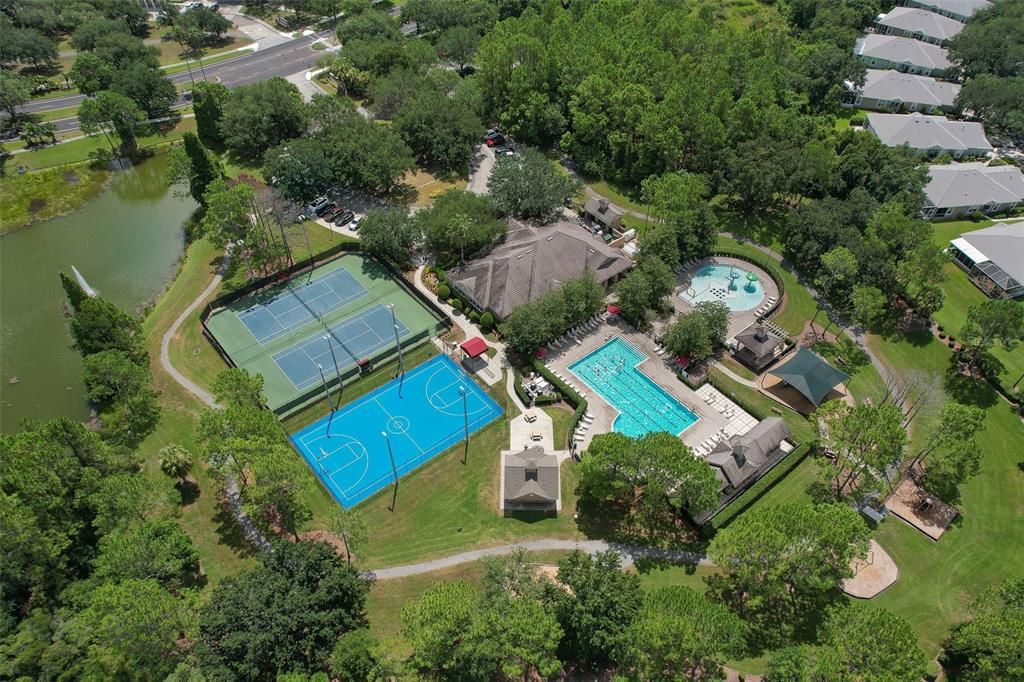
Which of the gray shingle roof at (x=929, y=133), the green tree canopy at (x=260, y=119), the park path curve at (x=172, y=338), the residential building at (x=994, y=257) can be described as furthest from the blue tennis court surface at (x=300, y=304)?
the gray shingle roof at (x=929, y=133)

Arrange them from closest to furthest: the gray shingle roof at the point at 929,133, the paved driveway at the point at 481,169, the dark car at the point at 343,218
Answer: the dark car at the point at 343,218 → the paved driveway at the point at 481,169 → the gray shingle roof at the point at 929,133

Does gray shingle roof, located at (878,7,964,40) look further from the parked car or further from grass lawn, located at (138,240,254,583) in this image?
grass lawn, located at (138,240,254,583)

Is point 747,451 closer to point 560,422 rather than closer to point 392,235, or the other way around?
A: point 560,422

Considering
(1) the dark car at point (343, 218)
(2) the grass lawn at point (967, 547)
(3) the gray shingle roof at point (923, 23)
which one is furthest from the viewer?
(3) the gray shingle roof at point (923, 23)

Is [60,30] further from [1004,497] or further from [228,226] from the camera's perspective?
[1004,497]

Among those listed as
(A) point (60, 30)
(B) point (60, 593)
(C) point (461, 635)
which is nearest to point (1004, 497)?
(C) point (461, 635)

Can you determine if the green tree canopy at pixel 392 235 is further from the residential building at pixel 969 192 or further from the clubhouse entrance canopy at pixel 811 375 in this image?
the residential building at pixel 969 192

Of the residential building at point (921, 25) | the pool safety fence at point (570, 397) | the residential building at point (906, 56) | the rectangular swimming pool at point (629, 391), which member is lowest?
the rectangular swimming pool at point (629, 391)

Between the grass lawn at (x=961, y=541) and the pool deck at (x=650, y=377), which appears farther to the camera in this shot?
the pool deck at (x=650, y=377)
